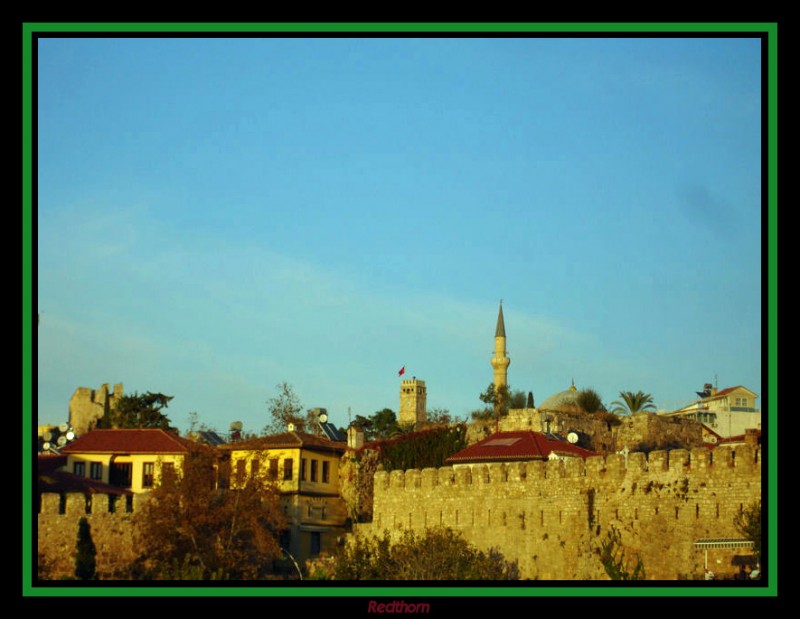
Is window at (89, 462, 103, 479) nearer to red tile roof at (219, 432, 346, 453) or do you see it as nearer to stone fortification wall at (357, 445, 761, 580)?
red tile roof at (219, 432, 346, 453)

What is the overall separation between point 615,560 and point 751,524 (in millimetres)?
5611

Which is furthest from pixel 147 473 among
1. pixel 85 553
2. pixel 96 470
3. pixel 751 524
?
pixel 751 524

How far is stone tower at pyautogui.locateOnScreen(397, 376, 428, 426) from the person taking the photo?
15325 centimetres

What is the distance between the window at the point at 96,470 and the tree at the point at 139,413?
12.8 m

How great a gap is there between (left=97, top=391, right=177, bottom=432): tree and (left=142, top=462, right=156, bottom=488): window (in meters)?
13.3

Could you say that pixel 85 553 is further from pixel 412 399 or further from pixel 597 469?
pixel 412 399

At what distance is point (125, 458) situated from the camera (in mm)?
58812

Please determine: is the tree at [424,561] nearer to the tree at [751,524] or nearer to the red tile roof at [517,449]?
the red tile roof at [517,449]

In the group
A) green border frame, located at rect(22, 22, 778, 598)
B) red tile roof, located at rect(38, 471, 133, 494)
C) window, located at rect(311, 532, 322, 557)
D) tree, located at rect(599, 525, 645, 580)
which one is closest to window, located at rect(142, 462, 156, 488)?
red tile roof, located at rect(38, 471, 133, 494)

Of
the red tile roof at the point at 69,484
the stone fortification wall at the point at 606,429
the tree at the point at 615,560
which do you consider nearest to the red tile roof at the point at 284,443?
the red tile roof at the point at 69,484

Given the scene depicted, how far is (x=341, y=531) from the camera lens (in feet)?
192
